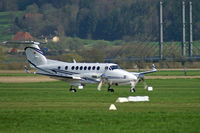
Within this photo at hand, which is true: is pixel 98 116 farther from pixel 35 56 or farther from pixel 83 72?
pixel 35 56

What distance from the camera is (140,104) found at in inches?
1629

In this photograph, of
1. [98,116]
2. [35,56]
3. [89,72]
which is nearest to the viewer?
[98,116]

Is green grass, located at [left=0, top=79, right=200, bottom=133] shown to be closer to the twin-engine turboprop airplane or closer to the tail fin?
the twin-engine turboprop airplane

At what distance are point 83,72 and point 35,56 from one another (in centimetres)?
681

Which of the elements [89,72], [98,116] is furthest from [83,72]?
[98,116]

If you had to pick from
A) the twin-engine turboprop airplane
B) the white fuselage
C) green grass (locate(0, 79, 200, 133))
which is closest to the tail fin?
the twin-engine turboprop airplane

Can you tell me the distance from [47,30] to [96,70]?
100m

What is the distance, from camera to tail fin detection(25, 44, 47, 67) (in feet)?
216

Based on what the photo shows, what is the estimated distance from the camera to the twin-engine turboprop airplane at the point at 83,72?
191 feet

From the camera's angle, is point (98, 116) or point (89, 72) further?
point (89, 72)

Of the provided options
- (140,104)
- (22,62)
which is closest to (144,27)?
(22,62)

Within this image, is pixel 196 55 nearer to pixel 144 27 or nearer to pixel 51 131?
pixel 144 27

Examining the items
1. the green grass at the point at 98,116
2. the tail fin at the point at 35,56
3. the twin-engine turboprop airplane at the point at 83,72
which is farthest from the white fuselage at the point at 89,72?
the green grass at the point at 98,116

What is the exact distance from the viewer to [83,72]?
61688mm
